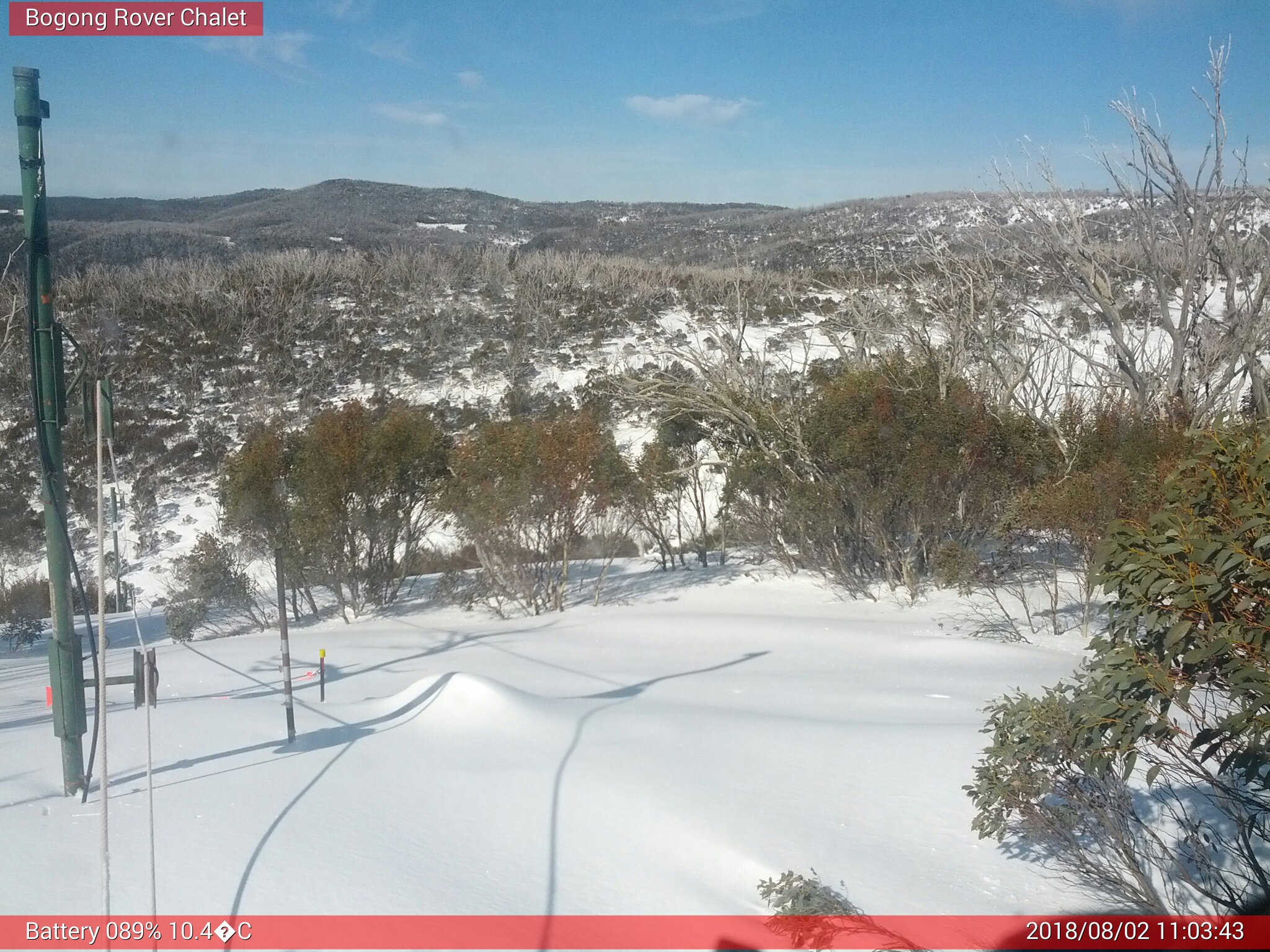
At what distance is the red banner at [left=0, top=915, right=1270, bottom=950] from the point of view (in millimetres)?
3814

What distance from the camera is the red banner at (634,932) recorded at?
3.81 meters

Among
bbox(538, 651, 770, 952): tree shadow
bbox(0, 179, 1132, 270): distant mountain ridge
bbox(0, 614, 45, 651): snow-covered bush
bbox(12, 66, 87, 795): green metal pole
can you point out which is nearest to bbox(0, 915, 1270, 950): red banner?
bbox(538, 651, 770, 952): tree shadow

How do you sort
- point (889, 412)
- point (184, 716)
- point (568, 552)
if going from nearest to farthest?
point (184, 716) < point (889, 412) < point (568, 552)

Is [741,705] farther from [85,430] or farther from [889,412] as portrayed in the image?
[889,412]

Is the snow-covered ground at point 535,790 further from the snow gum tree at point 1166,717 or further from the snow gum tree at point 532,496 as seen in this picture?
the snow gum tree at point 532,496

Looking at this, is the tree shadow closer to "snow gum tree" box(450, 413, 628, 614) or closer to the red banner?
the red banner

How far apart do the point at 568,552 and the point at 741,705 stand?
746 centimetres

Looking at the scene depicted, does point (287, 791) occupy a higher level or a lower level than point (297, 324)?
lower

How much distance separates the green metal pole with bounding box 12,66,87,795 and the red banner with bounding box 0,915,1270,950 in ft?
5.49

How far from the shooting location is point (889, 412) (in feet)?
44.8

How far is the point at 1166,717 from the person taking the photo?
12.2 feet

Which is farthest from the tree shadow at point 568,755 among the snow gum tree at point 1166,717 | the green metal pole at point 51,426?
the green metal pole at point 51,426

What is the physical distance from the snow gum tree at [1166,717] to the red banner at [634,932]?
25 centimetres

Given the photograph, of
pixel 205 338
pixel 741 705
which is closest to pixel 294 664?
pixel 741 705
